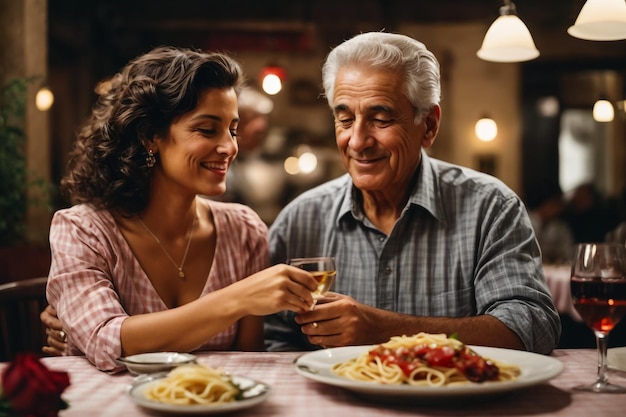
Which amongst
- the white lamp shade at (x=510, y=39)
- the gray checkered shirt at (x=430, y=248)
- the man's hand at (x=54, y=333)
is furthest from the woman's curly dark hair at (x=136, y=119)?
the white lamp shade at (x=510, y=39)

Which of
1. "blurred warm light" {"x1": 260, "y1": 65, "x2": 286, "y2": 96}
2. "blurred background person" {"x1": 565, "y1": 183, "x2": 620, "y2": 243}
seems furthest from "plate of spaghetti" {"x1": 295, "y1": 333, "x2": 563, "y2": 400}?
"blurred background person" {"x1": 565, "y1": 183, "x2": 620, "y2": 243}

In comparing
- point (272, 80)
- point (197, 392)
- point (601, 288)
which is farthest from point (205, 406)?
point (272, 80)

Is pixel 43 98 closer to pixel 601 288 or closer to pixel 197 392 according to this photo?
pixel 197 392

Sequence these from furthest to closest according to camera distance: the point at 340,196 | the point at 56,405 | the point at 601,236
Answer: the point at 601,236, the point at 340,196, the point at 56,405

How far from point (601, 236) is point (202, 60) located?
801 centimetres

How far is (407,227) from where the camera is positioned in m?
2.49

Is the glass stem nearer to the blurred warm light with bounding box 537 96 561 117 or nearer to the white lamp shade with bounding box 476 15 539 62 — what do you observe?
the white lamp shade with bounding box 476 15 539 62

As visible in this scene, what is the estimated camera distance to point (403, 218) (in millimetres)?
2467

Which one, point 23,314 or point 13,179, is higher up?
point 13,179

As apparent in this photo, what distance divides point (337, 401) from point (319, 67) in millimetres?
7649

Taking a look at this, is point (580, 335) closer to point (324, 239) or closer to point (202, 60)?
point (324, 239)

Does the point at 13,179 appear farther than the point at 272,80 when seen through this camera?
No

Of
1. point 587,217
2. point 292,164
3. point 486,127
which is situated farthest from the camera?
point 292,164

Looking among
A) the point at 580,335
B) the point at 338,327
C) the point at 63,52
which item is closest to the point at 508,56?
the point at 580,335
